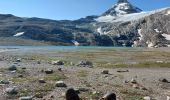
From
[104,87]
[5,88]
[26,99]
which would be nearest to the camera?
[26,99]

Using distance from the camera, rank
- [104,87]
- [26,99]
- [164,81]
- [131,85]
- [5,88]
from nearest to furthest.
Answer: [26,99] < [5,88] < [104,87] < [131,85] < [164,81]

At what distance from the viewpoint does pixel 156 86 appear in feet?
138

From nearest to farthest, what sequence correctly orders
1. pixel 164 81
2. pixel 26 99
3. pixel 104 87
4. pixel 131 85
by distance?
pixel 26 99
pixel 104 87
pixel 131 85
pixel 164 81

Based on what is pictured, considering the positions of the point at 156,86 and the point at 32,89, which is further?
the point at 156,86

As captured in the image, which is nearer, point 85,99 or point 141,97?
point 85,99

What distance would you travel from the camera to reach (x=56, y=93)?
32.0m

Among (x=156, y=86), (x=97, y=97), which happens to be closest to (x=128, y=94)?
(x=97, y=97)

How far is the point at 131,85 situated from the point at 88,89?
25.9 feet

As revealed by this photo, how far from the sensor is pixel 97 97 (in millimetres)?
30641

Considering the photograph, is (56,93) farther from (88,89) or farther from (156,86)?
(156,86)

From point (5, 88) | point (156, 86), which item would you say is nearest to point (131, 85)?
point (156, 86)

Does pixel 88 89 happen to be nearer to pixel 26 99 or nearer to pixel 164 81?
pixel 26 99

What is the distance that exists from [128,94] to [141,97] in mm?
1634

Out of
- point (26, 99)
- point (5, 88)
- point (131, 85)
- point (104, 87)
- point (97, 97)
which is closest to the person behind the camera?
point (26, 99)
